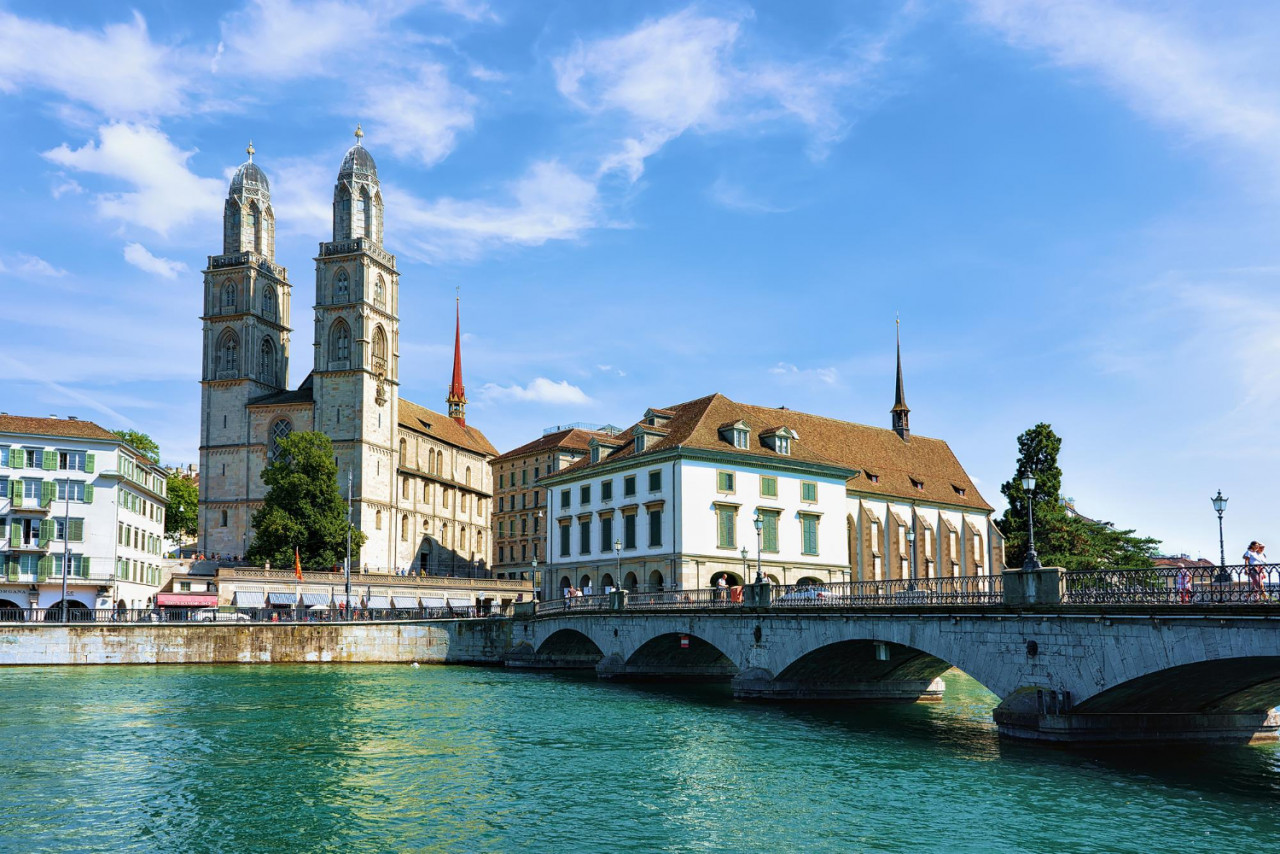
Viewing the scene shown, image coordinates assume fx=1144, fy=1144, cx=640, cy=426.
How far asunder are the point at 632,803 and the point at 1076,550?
199 feet

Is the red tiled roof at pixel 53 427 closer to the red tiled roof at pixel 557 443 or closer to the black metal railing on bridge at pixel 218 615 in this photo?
the black metal railing on bridge at pixel 218 615

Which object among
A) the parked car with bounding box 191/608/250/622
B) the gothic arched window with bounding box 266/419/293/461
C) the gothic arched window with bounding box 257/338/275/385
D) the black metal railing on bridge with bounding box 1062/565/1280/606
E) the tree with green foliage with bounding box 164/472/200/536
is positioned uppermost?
the gothic arched window with bounding box 257/338/275/385

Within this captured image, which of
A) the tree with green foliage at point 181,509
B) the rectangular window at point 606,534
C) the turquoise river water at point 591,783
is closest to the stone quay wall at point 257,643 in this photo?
the rectangular window at point 606,534

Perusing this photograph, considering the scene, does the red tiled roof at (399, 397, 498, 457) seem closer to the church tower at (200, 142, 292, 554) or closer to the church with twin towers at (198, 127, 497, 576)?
the church with twin towers at (198, 127, 497, 576)

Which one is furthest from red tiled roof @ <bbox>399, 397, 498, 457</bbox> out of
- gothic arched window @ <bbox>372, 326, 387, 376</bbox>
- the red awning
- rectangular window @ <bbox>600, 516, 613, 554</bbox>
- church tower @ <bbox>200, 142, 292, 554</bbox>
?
rectangular window @ <bbox>600, 516, 613, 554</bbox>

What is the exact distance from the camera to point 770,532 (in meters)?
64.5

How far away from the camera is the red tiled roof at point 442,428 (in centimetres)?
10994

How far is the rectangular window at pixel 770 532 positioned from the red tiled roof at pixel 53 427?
41778 millimetres

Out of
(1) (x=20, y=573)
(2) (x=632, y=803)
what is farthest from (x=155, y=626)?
(2) (x=632, y=803)

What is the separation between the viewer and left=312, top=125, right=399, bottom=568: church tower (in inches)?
3858

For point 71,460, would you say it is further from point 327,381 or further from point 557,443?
point 557,443

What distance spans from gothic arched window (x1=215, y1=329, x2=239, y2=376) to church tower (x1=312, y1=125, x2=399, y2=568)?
7.90 metres

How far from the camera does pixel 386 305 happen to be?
105062 mm

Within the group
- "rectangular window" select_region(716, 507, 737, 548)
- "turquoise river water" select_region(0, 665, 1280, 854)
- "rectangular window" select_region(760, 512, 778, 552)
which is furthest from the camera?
"rectangular window" select_region(760, 512, 778, 552)
